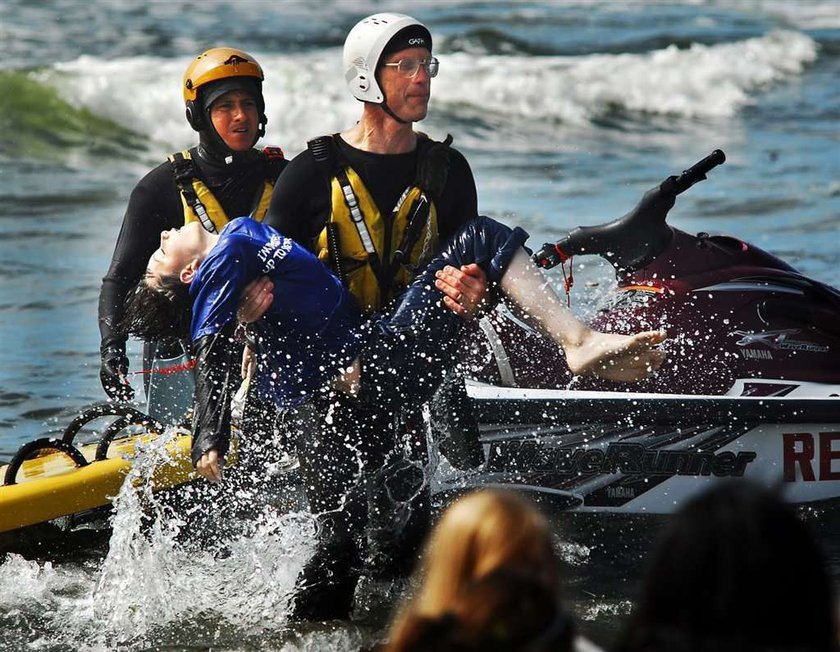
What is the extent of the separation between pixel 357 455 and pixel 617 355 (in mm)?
1079

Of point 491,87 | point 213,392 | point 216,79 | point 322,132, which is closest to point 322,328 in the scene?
point 213,392

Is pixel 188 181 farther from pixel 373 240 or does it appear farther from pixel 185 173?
pixel 373 240

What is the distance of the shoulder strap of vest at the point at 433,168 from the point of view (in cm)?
635

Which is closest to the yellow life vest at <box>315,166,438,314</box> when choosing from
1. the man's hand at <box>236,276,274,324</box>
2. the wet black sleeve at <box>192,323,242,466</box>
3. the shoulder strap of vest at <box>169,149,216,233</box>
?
the man's hand at <box>236,276,274,324</box>

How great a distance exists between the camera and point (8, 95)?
2092 centimetres

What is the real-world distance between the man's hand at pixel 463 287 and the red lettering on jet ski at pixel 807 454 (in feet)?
6.21

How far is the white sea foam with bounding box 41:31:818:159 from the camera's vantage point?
20359 mm

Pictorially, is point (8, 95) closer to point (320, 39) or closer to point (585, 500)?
point (320, 39)

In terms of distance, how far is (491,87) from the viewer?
21875mm

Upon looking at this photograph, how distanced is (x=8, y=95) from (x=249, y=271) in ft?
53.9

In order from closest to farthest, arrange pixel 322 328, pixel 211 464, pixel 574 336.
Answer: pixel 211 464, pixel 322 328, pixel 574 336

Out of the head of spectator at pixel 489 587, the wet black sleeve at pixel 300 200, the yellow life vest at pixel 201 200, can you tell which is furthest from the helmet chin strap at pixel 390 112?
the head of spectator at pixel 489 587

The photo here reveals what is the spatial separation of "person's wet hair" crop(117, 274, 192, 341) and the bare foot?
59.7 inches

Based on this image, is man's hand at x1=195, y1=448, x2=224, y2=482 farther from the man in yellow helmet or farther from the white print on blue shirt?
the man in yellow helmet
